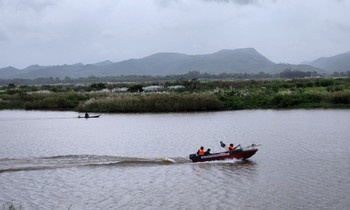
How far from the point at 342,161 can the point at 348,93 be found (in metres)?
27.6

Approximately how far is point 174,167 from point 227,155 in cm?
286

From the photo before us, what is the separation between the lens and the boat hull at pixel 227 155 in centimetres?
2422

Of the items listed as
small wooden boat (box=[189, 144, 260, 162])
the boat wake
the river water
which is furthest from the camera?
small wooden boat (box=[189, 144, 260, 162])

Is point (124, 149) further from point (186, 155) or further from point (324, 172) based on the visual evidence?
point (324, 172)

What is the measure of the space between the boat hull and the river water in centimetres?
29

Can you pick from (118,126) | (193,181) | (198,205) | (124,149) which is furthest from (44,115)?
(198,205)

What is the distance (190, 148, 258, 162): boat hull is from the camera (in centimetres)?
2422

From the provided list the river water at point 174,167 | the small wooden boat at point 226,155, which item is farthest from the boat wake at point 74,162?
the small wooden boat at point 226,155

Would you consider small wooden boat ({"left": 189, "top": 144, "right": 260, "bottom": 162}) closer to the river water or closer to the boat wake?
the river water

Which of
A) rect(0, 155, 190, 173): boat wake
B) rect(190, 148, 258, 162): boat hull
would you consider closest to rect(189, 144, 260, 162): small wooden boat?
rect(190, 148, 258, 162): boat hull

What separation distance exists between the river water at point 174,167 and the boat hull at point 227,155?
29 cm

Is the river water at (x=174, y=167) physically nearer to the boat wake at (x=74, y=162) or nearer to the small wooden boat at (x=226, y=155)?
the boat wake at (x=74, y=162)

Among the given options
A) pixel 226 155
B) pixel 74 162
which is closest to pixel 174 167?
pixel 226 155

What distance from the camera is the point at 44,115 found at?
171 ft
